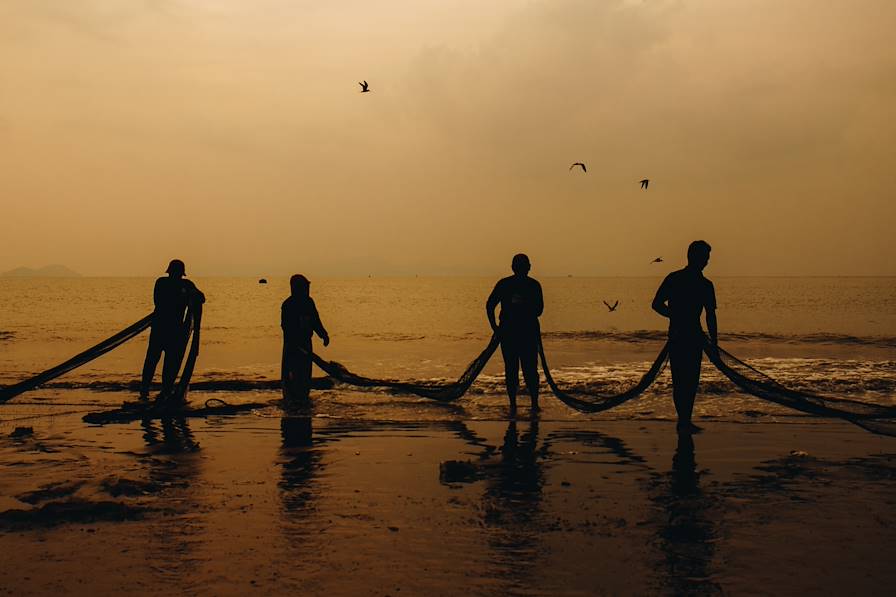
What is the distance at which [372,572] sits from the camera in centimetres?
459

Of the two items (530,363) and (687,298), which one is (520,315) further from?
(687,298)

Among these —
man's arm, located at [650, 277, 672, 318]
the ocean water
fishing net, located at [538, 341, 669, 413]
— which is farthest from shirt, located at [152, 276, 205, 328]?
man's arm, located at [650, 277, 672, 318]

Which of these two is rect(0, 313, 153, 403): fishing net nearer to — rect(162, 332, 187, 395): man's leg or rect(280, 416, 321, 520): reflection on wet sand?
rect(162, 332, 187, 395): man's leg

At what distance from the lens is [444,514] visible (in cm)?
583

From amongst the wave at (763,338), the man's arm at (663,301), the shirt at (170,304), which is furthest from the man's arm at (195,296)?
the wave at (763,338)

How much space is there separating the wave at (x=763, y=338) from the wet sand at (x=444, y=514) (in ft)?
89.9

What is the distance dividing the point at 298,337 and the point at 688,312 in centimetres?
579

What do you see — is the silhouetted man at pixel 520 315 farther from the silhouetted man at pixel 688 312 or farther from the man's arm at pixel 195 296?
the man's arm at pixel 195 296

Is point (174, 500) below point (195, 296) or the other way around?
below

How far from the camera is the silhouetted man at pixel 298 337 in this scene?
1182 cm

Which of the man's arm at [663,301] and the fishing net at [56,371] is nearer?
the man's arm at [663,301]

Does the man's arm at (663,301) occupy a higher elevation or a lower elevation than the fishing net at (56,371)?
higher

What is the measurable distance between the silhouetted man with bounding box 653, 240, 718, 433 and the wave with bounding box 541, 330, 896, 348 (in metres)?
25.8

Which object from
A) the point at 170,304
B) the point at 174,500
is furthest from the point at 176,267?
the point at 174,500
